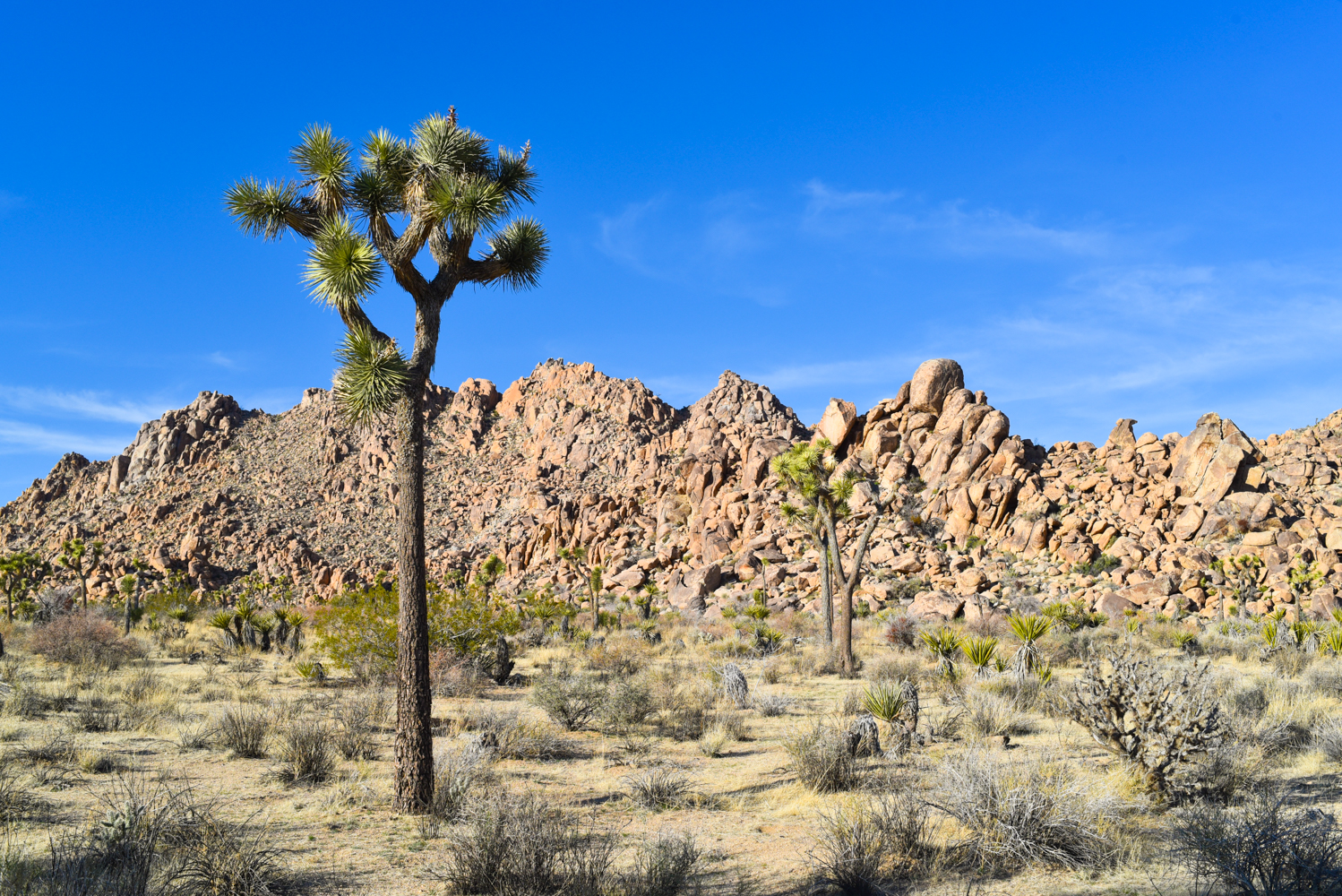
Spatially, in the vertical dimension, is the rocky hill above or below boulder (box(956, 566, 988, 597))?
above

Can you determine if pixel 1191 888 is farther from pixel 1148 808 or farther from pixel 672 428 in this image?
pixel 672 428

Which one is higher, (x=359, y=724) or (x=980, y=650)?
(x=980, y=650)

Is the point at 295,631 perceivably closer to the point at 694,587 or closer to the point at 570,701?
the point at 570,701

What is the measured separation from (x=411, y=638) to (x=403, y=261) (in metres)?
4.07

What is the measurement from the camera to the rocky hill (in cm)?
3803

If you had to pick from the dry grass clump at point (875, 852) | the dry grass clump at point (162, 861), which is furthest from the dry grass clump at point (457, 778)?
the dry grass clump at point (875, 852)

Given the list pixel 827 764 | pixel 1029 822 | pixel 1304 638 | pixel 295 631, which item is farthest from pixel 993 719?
pixel 295 631

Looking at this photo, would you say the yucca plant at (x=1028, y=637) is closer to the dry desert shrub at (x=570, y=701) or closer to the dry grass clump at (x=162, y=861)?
the dry desert shrub at (x=570, y=701)

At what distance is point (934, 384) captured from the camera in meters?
53.2

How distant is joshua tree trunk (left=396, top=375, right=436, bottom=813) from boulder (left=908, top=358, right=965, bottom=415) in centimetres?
4899

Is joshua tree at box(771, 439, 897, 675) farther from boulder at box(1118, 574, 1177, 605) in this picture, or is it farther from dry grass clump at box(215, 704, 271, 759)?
boulder at box(1118, 574, 1177, 605)

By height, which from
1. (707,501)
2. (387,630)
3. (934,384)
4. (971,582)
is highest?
(934,384)

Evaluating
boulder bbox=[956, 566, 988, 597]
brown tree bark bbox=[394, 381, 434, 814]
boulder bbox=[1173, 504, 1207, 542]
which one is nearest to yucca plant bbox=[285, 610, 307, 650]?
brown tree bark bbox=[394, 381, 434, 814]

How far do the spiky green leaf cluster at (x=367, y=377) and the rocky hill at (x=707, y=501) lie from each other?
92.6ft
